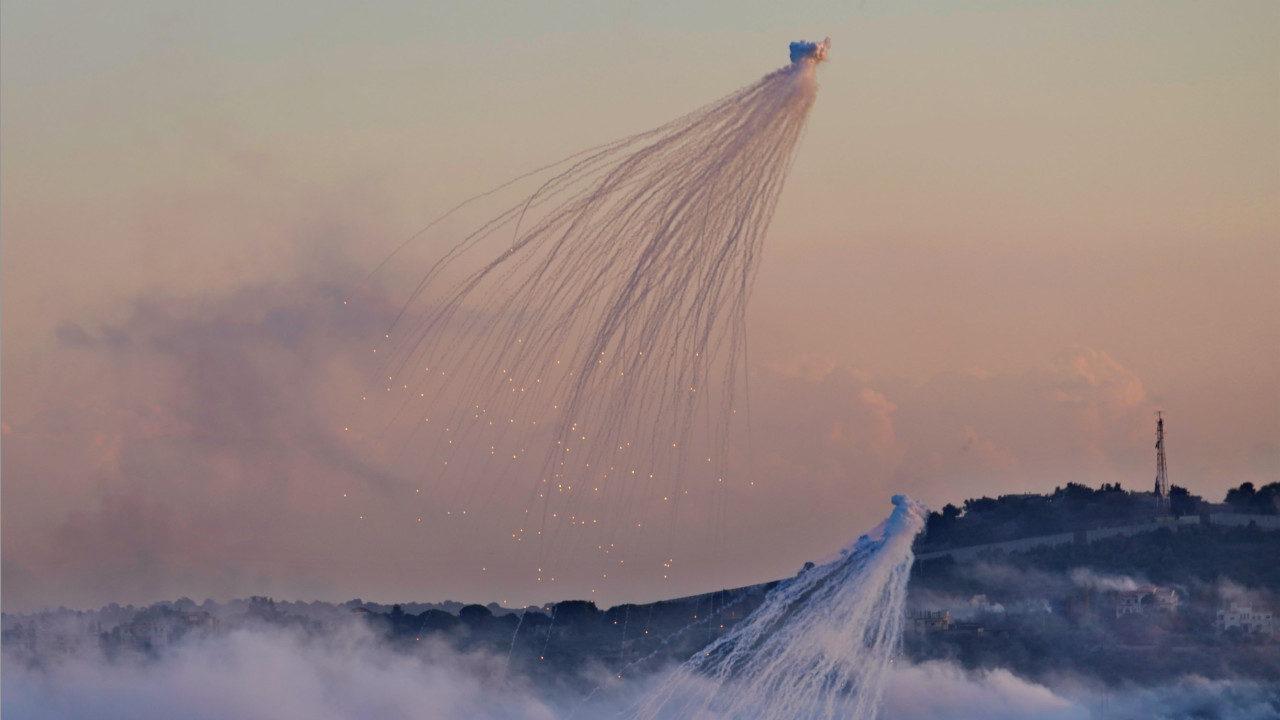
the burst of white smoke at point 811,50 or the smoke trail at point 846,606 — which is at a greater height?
the burst of white smoke at point 811,50

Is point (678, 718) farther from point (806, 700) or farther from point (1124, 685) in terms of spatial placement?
point (1124, 685)

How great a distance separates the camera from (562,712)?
16188 cm

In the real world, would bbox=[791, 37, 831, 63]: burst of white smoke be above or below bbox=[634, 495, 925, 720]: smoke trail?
above

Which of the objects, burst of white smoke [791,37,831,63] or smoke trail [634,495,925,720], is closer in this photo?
burst of white smoke [791,37,831,63]

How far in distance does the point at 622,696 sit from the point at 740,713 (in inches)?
3742

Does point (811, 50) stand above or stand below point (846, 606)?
above

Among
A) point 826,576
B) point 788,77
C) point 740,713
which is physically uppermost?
point 788,77

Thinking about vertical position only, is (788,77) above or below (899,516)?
above

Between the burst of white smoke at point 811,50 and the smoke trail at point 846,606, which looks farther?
the smoke trail at point 846,606

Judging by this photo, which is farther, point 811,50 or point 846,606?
point 846,606

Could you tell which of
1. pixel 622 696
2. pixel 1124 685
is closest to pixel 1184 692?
pixel 1124 685

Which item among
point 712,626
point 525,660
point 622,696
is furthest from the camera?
point 525,660

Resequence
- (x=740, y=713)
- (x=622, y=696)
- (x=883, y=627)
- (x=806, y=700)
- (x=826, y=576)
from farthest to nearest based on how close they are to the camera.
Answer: (x=622, y=696) → (x=740, y=713) → (x=806, y=700) → (x=826, y=576) → (x=883, y=627)

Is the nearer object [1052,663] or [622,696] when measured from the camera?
[622,696]
